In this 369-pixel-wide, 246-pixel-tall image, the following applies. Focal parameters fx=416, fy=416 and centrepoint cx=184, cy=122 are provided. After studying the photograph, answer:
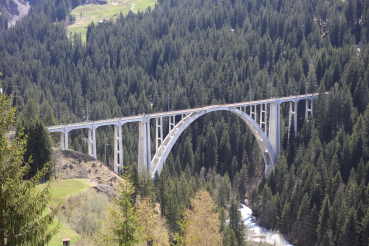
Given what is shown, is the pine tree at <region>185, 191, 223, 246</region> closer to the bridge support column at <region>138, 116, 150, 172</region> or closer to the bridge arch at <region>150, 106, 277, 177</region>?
the bridge support column at <region>138, 116, 150, 172</region>

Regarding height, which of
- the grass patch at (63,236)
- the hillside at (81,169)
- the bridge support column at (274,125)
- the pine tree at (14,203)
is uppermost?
the pine tree at (14,203)

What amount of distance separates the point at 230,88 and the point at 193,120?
43525 mm

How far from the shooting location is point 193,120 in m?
66.2

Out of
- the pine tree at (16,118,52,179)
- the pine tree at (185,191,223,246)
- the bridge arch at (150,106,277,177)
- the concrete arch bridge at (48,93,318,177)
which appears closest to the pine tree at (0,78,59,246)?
the pine tree at (185,191,223,246)

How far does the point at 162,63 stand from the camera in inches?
5404

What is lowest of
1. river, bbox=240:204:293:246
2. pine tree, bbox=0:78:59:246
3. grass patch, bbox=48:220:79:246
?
river, bbox=240:204:293:246

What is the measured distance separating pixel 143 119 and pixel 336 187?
32408 mm

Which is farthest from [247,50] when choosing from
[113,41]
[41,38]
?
[41,38]

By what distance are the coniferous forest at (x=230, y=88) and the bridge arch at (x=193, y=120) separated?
3.55 meters

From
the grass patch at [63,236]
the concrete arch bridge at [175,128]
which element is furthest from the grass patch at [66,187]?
the concrete arch bridge at [175,128]

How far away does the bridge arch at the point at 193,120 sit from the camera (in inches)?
2392

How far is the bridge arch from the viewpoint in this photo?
199ft

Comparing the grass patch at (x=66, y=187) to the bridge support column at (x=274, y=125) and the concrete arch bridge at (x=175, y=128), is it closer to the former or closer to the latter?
the concrete arch bridge at (x=175, y=128)

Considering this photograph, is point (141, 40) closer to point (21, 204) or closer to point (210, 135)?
point (210, 135)
